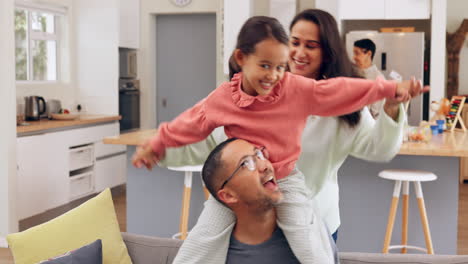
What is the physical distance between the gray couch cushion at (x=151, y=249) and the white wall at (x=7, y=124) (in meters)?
2.34

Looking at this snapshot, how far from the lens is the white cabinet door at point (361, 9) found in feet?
21.6

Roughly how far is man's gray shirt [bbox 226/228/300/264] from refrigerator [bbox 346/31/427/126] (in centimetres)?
508

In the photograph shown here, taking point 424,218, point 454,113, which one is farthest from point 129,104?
point 424,218

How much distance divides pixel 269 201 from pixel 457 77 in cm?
812

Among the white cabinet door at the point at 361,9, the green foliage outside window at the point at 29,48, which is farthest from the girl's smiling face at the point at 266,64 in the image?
the white cabinet door at the point at 361,9

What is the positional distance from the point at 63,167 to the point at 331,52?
4634 mm

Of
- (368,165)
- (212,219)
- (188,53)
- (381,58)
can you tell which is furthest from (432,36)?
(212,219)

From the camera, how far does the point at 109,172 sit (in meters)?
6.79

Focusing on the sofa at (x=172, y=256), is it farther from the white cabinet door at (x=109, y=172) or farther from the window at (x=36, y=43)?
the window at (x=36, y=43)

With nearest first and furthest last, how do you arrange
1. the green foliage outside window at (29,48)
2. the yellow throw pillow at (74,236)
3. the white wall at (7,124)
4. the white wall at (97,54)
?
1. the yellow throw pillow at (74,236)
2. the white wall at (7,124)
3. the green foliage outside window at (29,48)
4. the white wall at (97,54)

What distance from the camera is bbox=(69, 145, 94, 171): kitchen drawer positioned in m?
6.08

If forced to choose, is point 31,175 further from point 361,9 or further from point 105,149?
point 361,9

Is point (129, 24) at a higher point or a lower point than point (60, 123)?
higher

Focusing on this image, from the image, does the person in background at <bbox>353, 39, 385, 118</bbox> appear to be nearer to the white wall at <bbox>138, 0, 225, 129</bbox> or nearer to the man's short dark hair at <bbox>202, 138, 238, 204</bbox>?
the man's short dark hair at <bbox>202, 138, 238, 204</bbox>
